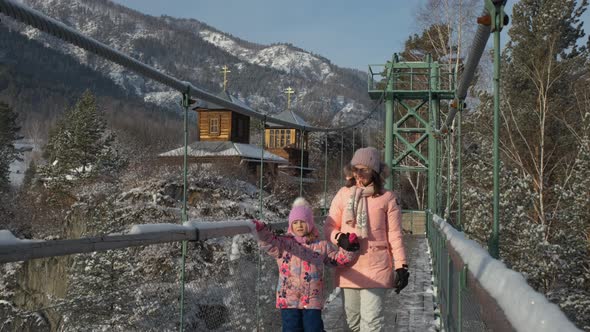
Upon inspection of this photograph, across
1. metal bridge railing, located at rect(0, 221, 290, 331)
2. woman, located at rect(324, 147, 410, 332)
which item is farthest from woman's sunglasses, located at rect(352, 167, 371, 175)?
metal bridge railing, located at rect(0, 221, 290, 331)

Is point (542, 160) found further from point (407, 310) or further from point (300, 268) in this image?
point (300, 268)

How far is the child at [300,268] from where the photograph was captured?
9.83ft

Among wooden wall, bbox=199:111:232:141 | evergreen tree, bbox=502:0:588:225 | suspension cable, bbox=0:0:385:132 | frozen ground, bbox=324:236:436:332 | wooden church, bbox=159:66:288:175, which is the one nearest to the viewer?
suspension cable, bbox=0:0:385:132

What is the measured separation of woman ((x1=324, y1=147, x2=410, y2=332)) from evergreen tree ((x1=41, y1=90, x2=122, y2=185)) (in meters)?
21.4

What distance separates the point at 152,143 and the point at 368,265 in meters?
19.4

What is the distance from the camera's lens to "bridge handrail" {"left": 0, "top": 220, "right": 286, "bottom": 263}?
1.46 meters

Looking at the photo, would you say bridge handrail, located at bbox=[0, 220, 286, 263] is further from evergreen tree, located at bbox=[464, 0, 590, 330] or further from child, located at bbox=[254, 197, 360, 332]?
evergreen tree, located at bbox=[464, 0, 590, 330]

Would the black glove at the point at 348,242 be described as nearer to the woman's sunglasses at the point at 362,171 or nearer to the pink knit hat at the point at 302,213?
the pink knit hat at the point at 302,213

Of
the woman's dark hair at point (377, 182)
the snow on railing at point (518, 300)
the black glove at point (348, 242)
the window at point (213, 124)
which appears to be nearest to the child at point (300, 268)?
the black glove at point (348, 242)

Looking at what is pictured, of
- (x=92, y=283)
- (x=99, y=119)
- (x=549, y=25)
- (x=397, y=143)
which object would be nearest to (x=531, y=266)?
(x=549, y=25)

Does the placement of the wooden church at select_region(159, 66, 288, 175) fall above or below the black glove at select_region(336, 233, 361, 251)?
above

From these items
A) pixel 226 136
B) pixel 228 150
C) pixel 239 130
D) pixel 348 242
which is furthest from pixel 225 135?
pixel 348 242

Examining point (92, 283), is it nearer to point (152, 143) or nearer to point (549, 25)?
point (152, 143)

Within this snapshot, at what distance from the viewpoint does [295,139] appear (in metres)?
37.5
